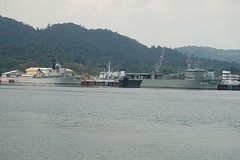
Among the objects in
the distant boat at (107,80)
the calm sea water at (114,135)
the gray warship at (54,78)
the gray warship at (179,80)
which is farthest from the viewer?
the distant boat at (107,80)

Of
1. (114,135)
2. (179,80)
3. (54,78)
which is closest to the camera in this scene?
(114,135)

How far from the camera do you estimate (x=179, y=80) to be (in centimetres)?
12525

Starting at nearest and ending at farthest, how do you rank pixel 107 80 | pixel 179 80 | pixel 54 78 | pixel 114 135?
pixel 114 135 → pixel 179 80 → pixel 54 78 → pixel 107 80

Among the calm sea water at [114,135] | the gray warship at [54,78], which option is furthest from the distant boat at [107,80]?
the calm sea water at [114,135]

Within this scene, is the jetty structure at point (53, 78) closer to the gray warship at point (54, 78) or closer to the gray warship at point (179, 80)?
the gray warship at point (54, 78)

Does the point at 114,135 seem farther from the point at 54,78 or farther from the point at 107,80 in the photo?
the point at 107,80

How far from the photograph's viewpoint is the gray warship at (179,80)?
4715 inches

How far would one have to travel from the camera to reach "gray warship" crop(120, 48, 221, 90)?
11975 cm

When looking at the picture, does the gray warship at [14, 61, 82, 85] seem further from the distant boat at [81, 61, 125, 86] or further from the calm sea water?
the calm sea water

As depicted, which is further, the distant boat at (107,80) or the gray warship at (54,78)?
the distant boat at (107,80)

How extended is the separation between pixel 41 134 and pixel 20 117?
9.61 meters

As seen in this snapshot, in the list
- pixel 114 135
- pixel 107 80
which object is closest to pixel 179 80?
pixel 107 80

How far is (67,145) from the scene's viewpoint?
2845 cm

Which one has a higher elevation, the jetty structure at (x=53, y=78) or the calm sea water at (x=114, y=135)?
the jetty structure at (x=53, y=78)
